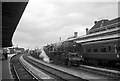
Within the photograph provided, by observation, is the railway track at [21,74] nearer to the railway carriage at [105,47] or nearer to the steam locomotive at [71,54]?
the steam locomotive at [71,54]

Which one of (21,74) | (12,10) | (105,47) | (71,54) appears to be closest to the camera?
(12,10)

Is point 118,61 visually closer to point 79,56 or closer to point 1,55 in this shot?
point 79,56

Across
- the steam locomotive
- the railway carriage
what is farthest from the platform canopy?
the railway carriage

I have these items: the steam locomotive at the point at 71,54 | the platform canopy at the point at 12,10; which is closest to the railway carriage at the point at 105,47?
A: the steam locomotive at the point at 71,54

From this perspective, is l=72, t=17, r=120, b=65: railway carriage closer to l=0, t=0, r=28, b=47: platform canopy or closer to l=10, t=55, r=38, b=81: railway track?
l=10, t=55, r=38, b=81: railway track

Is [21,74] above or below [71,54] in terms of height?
below

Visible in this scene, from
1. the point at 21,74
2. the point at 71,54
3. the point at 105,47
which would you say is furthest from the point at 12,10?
the point at 71,54

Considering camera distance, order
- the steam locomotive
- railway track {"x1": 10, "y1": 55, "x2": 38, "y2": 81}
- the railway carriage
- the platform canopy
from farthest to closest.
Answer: the steam locomotive → the railway carriage → railway track {"x1": 10, "y1": 55, "x2": 38, "y2": 81} → the platform canopy

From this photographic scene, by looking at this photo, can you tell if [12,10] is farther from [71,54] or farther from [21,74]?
[71,54]

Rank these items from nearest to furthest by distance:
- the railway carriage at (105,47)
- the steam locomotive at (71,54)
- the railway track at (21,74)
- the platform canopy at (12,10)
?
the platform canopy at (12,10)
the railway track at (21,74)
the railway carriage at (105,47)
the steam locomotive at (71,54)

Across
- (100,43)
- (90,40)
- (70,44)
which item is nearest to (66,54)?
(70,44)

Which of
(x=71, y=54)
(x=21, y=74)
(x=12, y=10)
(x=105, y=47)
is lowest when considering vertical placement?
(x=21, y=74)

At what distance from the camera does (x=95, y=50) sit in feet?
68.6

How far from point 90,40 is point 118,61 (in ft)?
19.8
